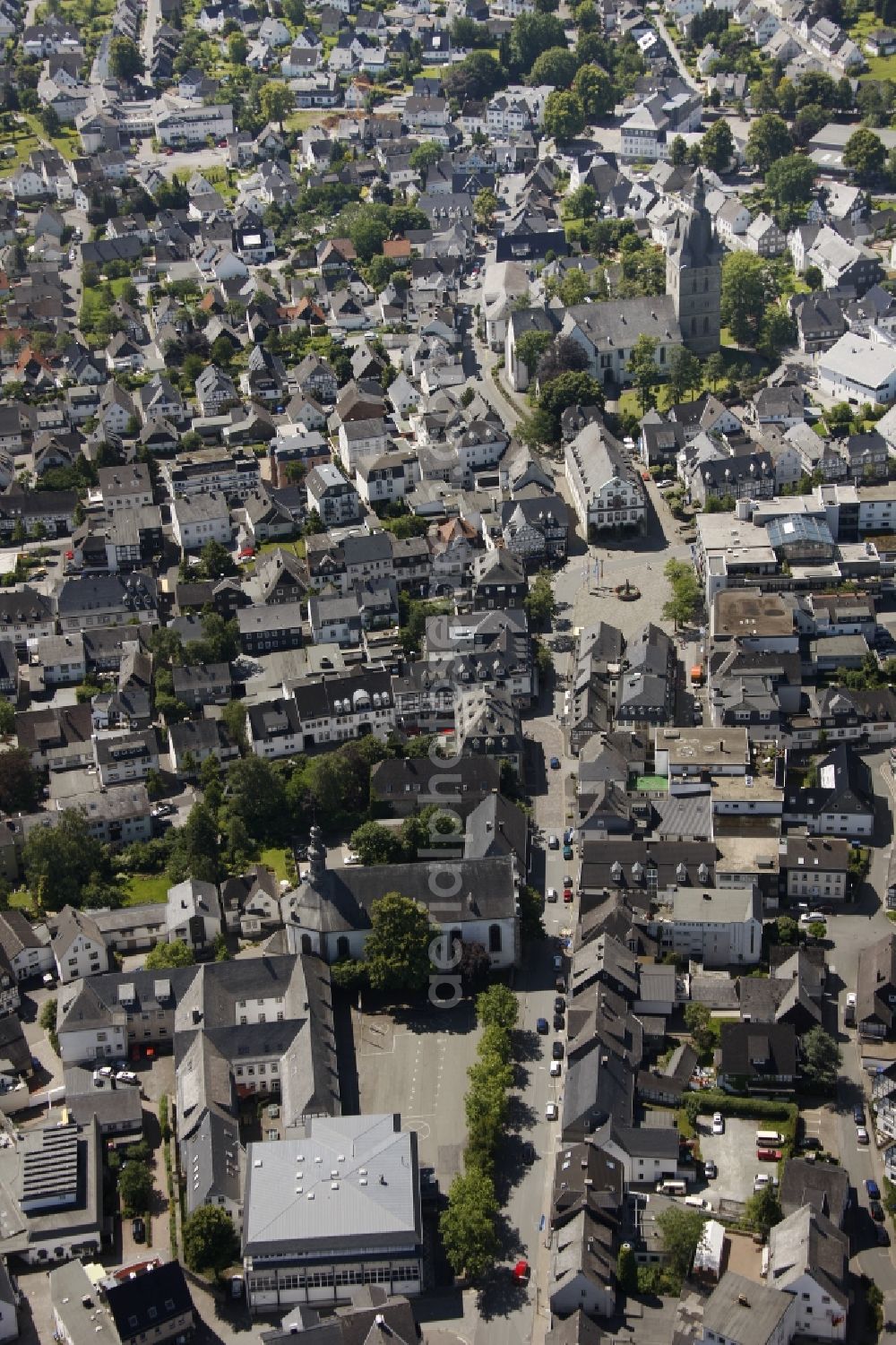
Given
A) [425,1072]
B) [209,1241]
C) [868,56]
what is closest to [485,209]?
[868,56]

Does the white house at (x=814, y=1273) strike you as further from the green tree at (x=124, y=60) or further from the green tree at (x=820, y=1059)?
the green tree at (x=124, y=60)

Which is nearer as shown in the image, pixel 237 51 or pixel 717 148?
pixel 717 148

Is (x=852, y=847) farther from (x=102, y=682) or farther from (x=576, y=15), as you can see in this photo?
(x=576, y=15)

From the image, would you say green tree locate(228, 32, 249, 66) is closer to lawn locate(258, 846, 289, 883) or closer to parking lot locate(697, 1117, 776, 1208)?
lawn locate(258, 846, 289, 883)

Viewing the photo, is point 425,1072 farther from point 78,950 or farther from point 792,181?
point 792,181

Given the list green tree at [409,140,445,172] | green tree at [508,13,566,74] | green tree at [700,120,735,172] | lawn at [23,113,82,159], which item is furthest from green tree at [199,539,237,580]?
green tree at [508,13,566,74]

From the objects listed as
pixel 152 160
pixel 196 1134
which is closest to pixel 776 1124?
pixel 196 1134

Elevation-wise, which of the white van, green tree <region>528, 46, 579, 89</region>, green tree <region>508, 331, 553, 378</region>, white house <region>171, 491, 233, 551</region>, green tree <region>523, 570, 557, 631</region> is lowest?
the white van
